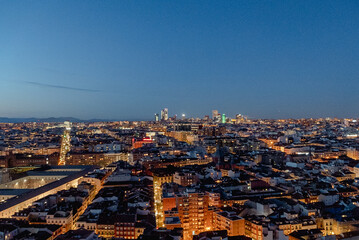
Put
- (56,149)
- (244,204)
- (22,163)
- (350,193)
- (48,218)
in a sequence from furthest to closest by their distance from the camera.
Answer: (56,149)
(22,163)
(350,193)
(244,204)
(48,218)

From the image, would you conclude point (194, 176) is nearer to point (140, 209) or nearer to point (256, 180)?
point (256, 180)

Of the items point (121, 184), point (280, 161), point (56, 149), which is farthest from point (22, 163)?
point (280, 161)

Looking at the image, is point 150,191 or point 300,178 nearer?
Result: point 150,191

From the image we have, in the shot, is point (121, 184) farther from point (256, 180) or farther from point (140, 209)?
point (256, 180)

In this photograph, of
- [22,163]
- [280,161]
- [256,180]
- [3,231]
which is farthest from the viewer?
[22,163]

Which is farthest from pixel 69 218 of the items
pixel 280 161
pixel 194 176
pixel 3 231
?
pixel 280 161

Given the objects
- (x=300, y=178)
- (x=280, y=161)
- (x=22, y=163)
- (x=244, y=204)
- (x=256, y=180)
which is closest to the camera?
(x=244, y=204)

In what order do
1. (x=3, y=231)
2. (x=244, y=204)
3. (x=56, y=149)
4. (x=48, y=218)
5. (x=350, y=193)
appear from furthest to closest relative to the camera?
(x=56, y=149) < (x=350, y=193) < (x=244, y=204) < (x=48, y=218) < (x=3, y=231)

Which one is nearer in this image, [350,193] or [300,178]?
[350,193]
